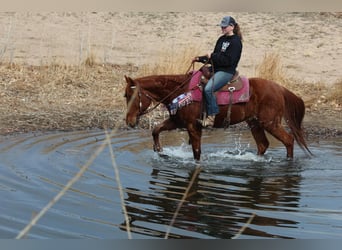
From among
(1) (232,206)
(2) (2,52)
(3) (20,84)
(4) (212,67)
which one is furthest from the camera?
(2) (2,52)

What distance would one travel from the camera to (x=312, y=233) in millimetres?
4961

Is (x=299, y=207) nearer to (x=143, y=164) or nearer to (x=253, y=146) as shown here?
(x=143, y=164)

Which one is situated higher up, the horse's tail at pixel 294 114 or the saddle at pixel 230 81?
the saddle at pixel 230 81

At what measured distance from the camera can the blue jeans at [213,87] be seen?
7.91 meters

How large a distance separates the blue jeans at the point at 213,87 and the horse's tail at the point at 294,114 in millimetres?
1215

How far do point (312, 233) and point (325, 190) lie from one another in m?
1.72

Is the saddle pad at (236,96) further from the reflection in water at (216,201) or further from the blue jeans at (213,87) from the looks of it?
the reflection in water at (216,201)

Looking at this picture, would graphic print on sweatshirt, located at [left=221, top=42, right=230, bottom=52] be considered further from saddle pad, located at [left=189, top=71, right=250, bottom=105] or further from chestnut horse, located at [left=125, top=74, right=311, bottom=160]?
chestnut horse, located at [left=125, top=74, right=311, bottom=160]

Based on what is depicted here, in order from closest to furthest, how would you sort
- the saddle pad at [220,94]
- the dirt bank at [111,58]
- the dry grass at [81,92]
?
the saddle pad at [220,94], the dry grass at [81,92], the dirt bank at [111,58]

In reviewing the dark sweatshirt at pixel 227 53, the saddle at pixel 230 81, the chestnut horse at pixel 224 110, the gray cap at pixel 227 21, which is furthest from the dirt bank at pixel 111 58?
the gray cap at pixel 227 21

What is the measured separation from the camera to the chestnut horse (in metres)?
7.84

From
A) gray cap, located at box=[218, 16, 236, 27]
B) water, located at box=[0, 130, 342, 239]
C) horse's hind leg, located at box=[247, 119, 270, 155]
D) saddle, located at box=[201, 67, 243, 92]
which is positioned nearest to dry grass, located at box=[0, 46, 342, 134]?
water, located at box=[0, 130, 342, 239]

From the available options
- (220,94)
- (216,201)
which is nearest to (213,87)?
(220,94)

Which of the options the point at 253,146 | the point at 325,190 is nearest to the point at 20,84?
the point at 253,146
